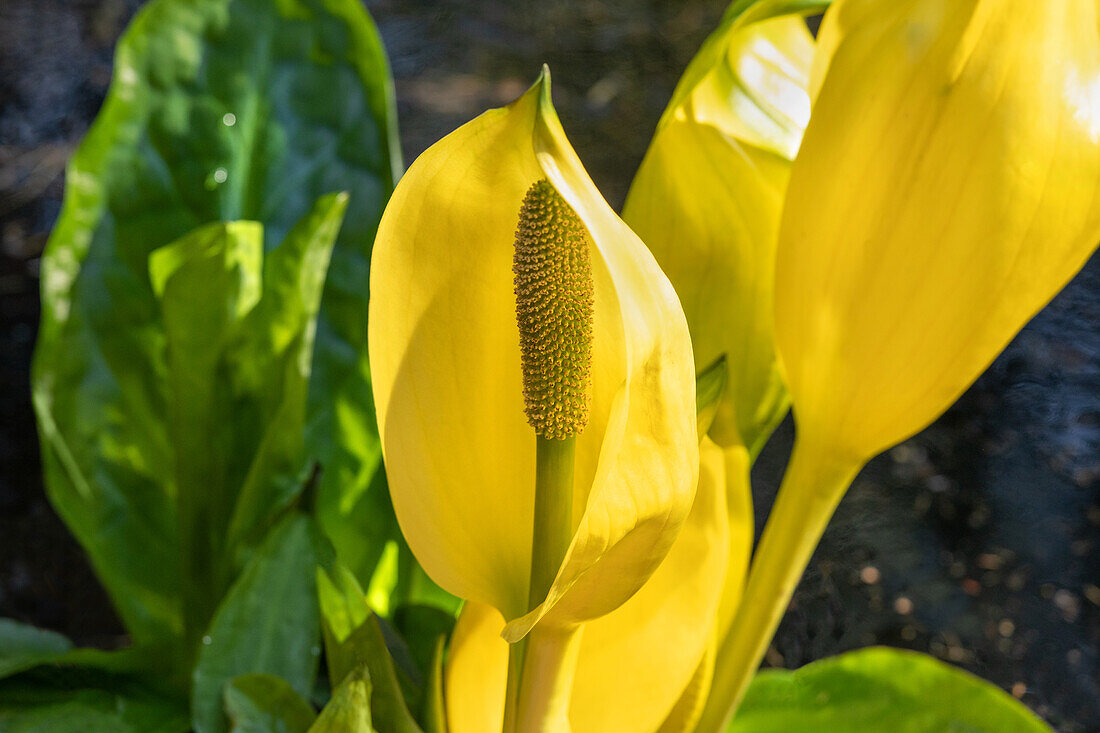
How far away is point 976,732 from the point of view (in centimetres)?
30

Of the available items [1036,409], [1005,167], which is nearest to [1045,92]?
[1005,167]

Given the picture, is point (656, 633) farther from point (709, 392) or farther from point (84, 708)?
point (84, 708)

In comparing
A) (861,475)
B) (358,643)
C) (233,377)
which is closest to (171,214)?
(233,377)

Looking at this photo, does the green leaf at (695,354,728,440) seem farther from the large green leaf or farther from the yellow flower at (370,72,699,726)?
the large green leaf

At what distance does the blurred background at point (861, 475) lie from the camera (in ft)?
1.26

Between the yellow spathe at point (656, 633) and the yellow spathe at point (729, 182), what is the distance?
0.03 metres

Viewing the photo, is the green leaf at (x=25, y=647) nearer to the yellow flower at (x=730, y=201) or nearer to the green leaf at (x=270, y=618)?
the green leaf at (x=270, y=618)

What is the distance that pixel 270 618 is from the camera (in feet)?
0.89

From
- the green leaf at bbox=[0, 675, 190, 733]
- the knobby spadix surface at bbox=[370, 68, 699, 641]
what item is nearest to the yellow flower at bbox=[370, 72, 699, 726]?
the knobby spadix surface at bbox=[370, 68, 699, 641]

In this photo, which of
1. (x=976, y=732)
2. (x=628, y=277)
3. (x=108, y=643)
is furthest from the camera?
(x=108, y=643)

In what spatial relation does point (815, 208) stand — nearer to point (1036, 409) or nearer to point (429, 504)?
point (429, 504)

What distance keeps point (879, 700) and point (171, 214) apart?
1.03 ft

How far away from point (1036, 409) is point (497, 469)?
28 centimetres

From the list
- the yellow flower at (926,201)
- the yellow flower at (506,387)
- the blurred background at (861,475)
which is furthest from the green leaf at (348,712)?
the blurred background at (861,475)
